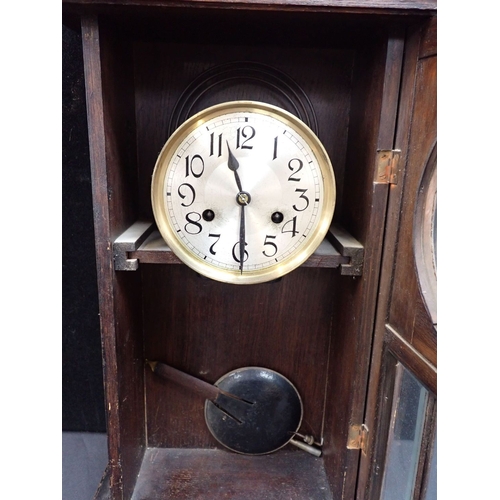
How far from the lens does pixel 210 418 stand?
113cm

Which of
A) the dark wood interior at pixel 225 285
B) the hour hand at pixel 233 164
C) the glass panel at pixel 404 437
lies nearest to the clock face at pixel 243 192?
the hour hand at pixel 233 164

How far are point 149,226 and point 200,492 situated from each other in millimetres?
626

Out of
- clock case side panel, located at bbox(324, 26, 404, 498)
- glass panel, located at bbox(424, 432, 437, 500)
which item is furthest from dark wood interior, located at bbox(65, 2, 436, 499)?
glass panel, located at bbox(424, 432, 437, 500)

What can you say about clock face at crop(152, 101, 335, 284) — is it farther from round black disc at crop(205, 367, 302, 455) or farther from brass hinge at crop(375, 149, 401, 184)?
round black disc at crop(205, 367, 302, 455)

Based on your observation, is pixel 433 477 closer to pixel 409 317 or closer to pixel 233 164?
pixel 409 317

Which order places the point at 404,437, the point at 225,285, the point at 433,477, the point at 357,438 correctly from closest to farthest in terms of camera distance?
the point at 433,477 < the point at 404,437 < the point at 357,438 < the point at 225,285

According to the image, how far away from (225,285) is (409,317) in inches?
19.1

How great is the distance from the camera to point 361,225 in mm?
876

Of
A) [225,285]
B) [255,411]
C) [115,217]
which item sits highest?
[115,217]

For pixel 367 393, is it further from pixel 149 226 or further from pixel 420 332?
pixel 149 226

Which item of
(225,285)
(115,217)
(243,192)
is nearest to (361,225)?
(243,192)

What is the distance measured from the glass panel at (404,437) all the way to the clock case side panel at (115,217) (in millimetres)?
536

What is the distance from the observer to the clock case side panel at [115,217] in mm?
771

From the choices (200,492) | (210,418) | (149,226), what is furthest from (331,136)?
(200,492)
